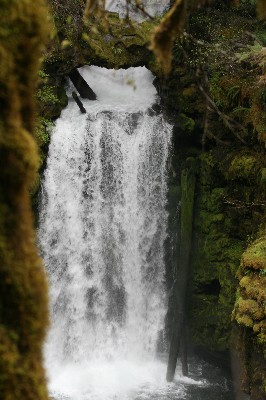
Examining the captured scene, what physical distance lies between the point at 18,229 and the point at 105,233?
11640 millimetres

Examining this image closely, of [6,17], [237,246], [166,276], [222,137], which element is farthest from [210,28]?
[6,17]

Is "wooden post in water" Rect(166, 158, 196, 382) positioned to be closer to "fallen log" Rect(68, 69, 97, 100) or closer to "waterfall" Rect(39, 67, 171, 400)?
"waterfall" Rect(39, 67, 171, 400)

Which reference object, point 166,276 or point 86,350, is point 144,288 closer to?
point 166,276

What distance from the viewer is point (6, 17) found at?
1942 millimetres

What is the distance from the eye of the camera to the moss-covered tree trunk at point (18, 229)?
193 cm

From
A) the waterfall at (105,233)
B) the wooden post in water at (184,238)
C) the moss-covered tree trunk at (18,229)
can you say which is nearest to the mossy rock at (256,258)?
the wooden post in water at (184,238)

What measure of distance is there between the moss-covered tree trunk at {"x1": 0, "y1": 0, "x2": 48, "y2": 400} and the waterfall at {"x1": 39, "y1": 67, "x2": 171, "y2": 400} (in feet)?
37.2

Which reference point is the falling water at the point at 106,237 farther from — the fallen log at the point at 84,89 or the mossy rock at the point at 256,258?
the mossy rock at the point at 256,258

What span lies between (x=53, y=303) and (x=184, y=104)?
658 centimetres

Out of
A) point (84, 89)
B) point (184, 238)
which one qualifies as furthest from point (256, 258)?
point (84, 89)

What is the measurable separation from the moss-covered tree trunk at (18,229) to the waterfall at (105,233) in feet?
37.2

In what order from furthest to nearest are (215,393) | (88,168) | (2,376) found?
(88,168), (215,393), (2,376)

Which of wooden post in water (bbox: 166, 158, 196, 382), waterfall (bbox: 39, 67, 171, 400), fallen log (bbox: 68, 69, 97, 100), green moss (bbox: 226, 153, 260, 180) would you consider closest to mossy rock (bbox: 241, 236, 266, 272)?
green moss (bbox: 226, 153, 260, 180)

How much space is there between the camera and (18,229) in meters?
2.02
